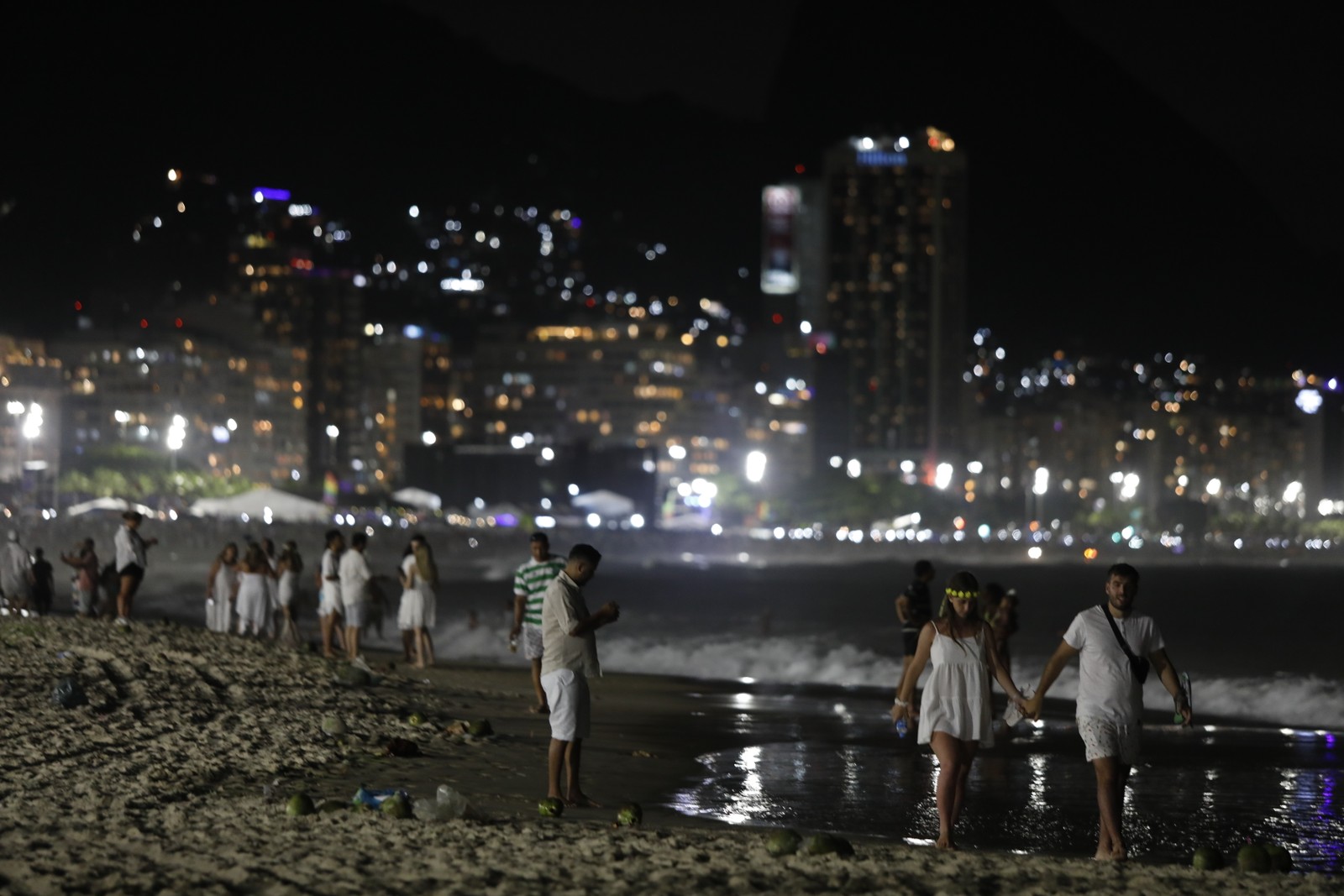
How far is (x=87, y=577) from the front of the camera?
22.4 m

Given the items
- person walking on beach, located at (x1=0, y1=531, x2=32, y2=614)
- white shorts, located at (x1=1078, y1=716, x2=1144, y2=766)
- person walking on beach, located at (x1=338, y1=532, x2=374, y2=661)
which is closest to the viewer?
white shorts, located at (x1=1078, y1=716, x2=1144, y2=766)

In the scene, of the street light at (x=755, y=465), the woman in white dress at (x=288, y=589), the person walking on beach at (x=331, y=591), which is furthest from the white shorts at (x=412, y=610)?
the street light at (x=755, y=465)

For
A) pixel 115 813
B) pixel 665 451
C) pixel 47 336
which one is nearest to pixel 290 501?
pixel 115 813

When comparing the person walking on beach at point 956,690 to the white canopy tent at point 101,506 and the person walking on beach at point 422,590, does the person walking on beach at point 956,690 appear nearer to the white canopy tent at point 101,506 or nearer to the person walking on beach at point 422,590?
the person walking on beach at point 422,590

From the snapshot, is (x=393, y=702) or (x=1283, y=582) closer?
(x=393, y=702)

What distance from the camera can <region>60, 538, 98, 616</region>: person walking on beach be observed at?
22.2m

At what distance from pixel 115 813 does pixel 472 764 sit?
3.36 metres

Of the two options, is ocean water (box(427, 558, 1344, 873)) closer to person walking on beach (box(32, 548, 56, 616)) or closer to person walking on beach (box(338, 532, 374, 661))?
person walking on beach (box(338, 532, 374, 661))

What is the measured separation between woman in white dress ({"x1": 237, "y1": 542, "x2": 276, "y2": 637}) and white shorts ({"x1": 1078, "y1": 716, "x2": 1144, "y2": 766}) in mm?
14081

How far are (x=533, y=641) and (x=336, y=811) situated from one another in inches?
200

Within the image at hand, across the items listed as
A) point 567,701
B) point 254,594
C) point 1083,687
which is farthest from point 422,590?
point 1083,687

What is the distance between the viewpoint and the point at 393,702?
565 inches

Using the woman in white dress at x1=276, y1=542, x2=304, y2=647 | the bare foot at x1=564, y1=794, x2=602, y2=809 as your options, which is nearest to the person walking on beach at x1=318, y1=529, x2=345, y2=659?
the woman in white dress at x1=276, y1=542, x2=304, y2=647

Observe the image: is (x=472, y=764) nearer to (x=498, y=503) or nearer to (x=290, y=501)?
(x=290, y=501)
